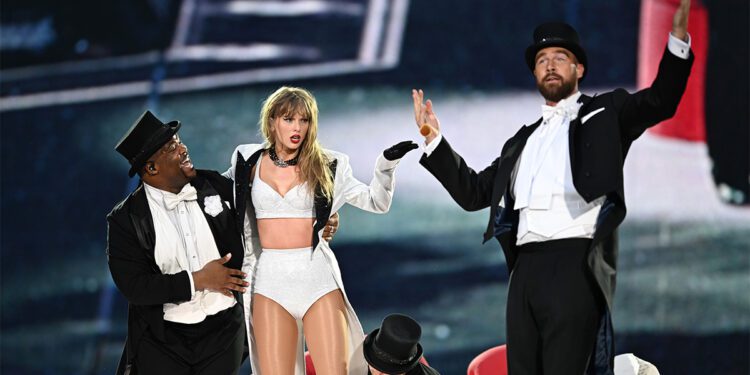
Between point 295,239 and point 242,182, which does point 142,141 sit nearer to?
point 242,182

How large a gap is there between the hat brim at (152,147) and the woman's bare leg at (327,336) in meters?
0.87

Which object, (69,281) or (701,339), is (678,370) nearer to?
(701,339)

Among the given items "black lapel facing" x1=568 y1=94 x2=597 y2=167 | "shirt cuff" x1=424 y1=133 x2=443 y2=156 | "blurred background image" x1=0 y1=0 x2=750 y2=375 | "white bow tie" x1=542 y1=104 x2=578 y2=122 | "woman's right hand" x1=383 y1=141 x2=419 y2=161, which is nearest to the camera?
"black lapel facing" x1=568 y1=94 x2=597 y2=167

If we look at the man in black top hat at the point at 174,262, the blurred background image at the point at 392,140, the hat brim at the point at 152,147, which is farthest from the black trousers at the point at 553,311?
the blurred background image at the point at 392,140

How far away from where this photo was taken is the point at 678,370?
17.8 ft

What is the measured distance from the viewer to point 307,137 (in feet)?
11.0

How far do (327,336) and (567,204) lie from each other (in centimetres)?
107

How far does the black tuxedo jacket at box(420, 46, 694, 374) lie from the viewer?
2582mm

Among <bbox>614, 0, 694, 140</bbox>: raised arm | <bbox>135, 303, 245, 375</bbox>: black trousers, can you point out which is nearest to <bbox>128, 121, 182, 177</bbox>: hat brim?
<bbox>135, 303, 245, 375</bbox>: black trousers

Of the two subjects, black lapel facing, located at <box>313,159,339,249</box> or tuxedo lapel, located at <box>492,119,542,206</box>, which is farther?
black lapel facing, located at <box>313,159,339,249</box>

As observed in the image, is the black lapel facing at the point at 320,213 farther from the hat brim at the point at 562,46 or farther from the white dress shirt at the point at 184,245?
the hat brim at the point at 562,46

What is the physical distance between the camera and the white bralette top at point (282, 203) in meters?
3.28

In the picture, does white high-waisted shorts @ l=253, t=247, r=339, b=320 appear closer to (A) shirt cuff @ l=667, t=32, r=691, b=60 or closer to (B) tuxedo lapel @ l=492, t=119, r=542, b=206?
(B) tuxedo lapel @ l=492, t=119, r=542, b=206

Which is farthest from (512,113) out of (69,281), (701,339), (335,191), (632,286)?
(69,281)
